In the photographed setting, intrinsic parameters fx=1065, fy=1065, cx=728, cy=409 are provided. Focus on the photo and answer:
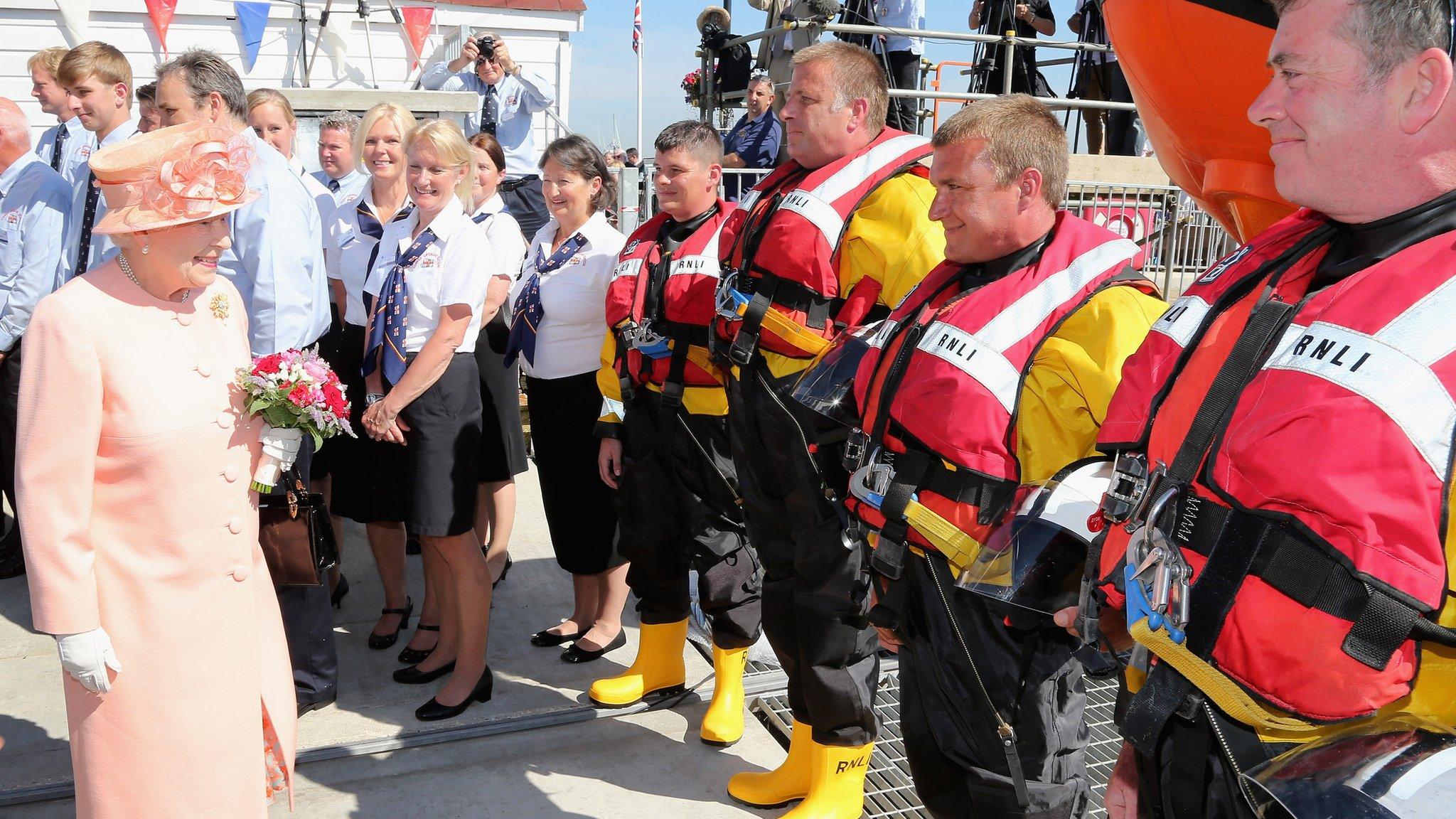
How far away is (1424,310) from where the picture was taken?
1.19 m

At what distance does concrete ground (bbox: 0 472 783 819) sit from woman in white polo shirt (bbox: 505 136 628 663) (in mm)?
396

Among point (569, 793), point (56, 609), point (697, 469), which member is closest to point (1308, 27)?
point (56, 609)

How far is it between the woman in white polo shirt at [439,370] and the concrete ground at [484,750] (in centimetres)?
25

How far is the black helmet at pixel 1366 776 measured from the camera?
3.63ft

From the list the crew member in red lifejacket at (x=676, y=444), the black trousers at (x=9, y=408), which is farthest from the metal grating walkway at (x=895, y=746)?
the black trousers at (x=9, y=408)

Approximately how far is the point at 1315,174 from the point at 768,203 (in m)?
2.22

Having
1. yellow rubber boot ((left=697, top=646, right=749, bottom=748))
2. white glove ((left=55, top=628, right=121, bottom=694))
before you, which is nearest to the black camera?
yellow rubber boot ((left=697, top=646, right=749, bottom=748))

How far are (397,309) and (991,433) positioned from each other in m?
2.51

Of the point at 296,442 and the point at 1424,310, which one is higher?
the point at 1424,310

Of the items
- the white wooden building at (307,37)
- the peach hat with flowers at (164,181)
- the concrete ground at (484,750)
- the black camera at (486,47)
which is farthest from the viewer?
the white wooden building at (307,37)

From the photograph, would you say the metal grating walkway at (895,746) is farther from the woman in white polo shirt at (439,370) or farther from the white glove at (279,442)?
the white glove at (279,442)

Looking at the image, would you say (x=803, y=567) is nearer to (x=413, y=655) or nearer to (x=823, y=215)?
(x=823, y=215)

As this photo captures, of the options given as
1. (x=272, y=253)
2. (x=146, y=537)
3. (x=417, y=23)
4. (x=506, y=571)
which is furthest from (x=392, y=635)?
(x=417, y=23)

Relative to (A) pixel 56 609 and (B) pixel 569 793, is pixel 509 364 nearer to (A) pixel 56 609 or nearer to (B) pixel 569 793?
(B) pixel 569 793
